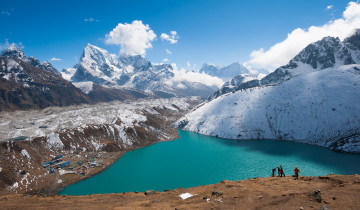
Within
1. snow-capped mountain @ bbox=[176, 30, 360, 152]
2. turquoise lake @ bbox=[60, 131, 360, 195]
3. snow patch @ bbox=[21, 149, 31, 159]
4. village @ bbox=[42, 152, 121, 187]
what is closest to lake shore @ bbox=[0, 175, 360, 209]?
turquoise lake @ bbox=[60, 131, 360, 195]

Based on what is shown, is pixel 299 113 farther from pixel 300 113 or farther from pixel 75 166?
pixel 75 166

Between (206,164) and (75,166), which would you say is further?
(206,164)

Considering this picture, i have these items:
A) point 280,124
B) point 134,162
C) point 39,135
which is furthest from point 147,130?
point 280,124

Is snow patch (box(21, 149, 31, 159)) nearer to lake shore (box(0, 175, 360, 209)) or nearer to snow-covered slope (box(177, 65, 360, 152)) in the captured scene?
lake shore (box(0, 175, 360, 209))

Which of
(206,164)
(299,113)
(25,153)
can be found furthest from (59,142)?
(299,113)

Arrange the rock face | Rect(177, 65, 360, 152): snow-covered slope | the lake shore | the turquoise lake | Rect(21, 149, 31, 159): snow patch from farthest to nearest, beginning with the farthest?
Rect(177, 65, 360, 152): snow-covered slope, Rect(21, 149, 31, 159): snow patch, the rock face, the turquoise lake, the lake shore

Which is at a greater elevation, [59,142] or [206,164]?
[59,142]

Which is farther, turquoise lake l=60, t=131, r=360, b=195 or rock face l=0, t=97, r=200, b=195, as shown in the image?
rock face l=0, t=97, r=200, b=195

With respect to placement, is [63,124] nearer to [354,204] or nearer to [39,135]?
[39,135]
